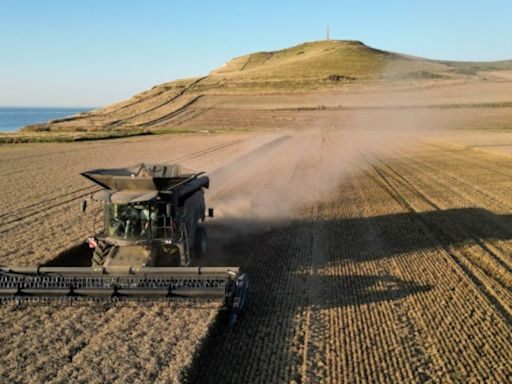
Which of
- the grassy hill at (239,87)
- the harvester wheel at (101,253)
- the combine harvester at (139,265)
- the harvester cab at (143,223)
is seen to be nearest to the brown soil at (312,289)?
the combine harvester at (139,265)

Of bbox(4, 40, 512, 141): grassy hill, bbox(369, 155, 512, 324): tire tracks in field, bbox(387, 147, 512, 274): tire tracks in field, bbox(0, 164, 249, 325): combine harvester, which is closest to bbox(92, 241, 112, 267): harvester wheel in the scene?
bbox(0, 164, 249, 325): combine harvester

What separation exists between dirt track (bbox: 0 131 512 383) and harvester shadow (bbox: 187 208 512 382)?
0.12ft

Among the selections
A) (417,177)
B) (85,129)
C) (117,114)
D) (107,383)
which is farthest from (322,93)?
(107,383)

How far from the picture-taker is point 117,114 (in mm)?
75562

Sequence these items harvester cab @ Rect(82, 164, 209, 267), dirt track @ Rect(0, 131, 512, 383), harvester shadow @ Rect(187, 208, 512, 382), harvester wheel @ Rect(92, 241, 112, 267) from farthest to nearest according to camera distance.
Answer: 1. harvester wheel @ Rect(92, 241, 112, 267)
2. harvester cab @ Rect(82, 164, 209, 267)
3. harvester shadow @ Rect(187, 208, 512, 382)
4. dirt track @ Rect(0, 131, 512, 383)

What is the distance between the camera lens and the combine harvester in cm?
1035

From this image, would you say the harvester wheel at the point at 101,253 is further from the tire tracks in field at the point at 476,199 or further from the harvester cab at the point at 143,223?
the tire tracks in field at the point at 476,199

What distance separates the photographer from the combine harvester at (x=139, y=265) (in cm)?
1035

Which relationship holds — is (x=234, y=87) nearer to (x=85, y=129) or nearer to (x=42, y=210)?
(x=85, y=129)

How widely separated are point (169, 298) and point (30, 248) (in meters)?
5.80

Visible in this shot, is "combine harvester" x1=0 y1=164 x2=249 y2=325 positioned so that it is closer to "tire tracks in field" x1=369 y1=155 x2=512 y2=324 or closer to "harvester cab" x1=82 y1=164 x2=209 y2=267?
"harvester cab" x1=82 y1=164 x2=209 y2=267

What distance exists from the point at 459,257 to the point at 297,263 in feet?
13.3

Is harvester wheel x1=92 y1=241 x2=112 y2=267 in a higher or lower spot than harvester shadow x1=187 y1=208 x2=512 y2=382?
higher

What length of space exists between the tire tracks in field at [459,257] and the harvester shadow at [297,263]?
0.34ft
